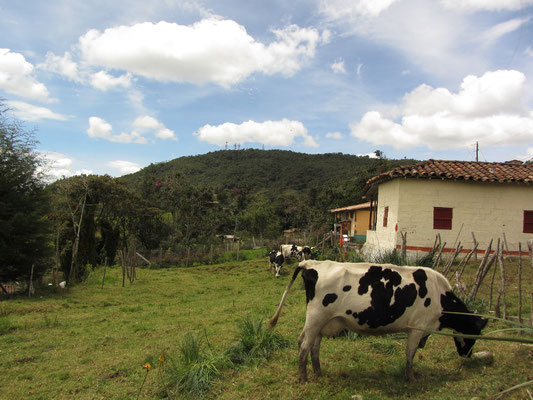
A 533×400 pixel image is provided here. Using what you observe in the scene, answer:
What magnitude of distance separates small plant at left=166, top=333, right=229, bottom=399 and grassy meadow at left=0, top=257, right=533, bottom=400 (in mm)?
90

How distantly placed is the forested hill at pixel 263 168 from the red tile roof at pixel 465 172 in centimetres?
4614

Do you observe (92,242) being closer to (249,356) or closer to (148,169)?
(249,356)

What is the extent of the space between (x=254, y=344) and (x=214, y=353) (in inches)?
26.4

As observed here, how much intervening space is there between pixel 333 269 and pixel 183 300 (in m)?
9.94

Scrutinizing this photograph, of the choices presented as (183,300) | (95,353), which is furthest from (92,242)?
(95,353)

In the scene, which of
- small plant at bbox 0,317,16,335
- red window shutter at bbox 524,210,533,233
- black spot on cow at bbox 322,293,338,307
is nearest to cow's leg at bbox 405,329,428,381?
black spot on cow at bbox 322,293,338,307

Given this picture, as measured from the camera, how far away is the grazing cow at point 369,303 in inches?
186

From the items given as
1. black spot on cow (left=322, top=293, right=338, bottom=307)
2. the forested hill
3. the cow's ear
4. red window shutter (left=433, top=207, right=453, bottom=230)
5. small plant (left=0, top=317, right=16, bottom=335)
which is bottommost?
small plant (left=0, top=317, right=16, bottom=335)

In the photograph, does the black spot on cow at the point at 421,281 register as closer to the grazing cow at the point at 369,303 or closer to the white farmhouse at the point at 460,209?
the grazing cow at the point at 369,303

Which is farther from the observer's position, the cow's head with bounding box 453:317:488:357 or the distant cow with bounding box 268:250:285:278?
the distant cow with bounding box 268:250:285:278

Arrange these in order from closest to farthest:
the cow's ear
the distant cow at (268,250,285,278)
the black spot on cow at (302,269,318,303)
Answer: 1. the black spot on cow at (302,269,318,303)
2. the cow's ear
3. the distant cow at (268,250,285,278)

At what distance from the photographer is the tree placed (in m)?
13.9

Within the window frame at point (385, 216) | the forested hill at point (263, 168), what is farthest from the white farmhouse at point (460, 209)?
the forested hill at point (263, 168)

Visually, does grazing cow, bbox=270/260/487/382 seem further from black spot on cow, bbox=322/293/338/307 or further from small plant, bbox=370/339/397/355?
small plant, bbox=370/339/397/355
